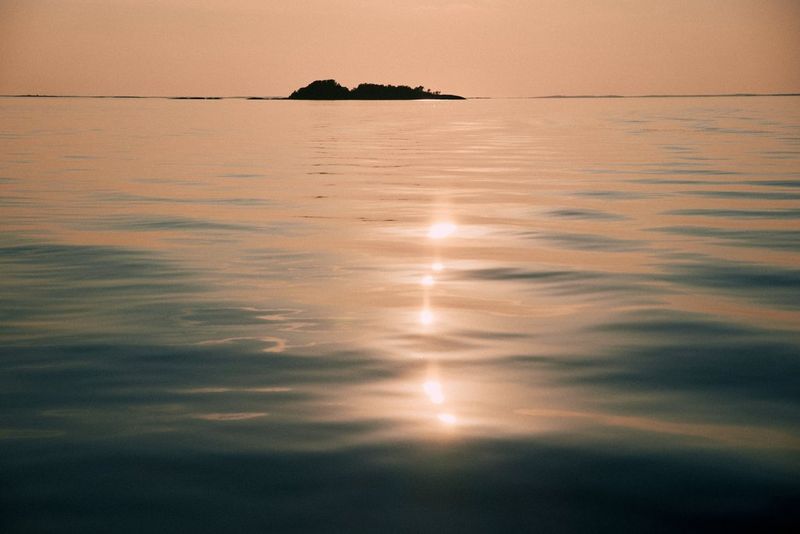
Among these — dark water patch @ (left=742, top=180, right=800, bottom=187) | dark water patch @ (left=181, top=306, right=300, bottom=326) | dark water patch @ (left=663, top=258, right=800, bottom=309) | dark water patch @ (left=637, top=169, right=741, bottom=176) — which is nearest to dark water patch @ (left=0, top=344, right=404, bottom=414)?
dark water patch @ (left=181, top=306, right=300, bottom=326)

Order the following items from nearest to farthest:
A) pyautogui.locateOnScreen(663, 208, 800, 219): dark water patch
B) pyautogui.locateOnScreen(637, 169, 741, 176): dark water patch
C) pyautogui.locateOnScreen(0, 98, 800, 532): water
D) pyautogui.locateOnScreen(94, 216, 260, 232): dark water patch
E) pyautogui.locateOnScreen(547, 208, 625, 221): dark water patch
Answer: pyautogui.locateOnScreen(0, 98, 800, 532): water → pyautogui.locateOnScreen(94, 216, 260, 232): dark water patch → pyautogui.locateOnScreen(663, 208, 800, 219): dark water patch → pyautogui.locateOnScreen(547, 208, 625, 221): dark water patch → pyautogui.locateOnScreen(637, 169, 741, 176): dark water patch

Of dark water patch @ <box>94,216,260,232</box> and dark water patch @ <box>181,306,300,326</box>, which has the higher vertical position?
dark water patch @ <box>181,306,300,326</box>

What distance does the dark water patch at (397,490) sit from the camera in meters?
5.16

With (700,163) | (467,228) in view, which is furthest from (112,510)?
(700,163)

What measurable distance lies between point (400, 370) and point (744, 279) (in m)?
5.93

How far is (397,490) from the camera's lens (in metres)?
5.58

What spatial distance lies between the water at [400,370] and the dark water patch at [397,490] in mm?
18

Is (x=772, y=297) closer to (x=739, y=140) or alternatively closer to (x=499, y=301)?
(x=499, y=301)

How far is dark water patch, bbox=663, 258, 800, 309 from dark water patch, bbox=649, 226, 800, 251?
167cm

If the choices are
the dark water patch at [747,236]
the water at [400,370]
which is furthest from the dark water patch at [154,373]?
the dark water patch at [747,236]

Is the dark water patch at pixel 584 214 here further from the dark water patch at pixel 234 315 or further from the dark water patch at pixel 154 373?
the dark water patch at pixel 154 373

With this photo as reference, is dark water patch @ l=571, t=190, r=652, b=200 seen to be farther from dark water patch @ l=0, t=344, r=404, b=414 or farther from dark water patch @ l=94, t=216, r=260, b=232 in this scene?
dark water patch @ l=0, t=344, r=404, b=414

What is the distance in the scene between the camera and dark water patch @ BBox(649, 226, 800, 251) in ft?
48.6

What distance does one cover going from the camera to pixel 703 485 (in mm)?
5703
